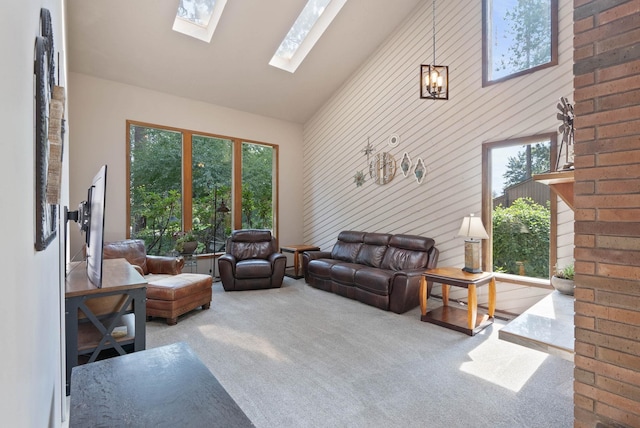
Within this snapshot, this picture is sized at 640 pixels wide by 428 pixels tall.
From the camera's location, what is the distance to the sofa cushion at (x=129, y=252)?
434 cm

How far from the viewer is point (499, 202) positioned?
13.4ft

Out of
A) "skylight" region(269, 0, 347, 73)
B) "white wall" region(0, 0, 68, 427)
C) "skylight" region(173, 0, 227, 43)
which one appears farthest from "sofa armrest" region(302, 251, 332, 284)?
"white wall" region(0, 0, 68, 427)

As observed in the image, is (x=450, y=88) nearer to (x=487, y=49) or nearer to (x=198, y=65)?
(x=487, y=49)

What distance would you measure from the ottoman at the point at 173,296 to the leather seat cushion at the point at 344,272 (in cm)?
194

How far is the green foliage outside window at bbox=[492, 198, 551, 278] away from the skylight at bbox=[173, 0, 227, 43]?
4671mm

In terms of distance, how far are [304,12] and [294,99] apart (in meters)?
1.63

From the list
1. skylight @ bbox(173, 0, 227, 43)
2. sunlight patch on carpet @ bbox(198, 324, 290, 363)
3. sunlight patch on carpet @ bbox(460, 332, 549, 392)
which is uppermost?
skylight @ bbox(173, 0, 227, 43)

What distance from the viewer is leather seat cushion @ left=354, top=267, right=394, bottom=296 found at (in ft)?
13.6

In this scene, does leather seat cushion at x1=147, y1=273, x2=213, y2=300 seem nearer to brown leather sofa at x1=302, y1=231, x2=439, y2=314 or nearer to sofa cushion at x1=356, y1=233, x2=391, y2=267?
brown leather sofa at x1=302, y1=231, x2=439, y2=314

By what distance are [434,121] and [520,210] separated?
1718 millimetres

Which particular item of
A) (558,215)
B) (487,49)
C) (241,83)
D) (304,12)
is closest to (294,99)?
(241,83)

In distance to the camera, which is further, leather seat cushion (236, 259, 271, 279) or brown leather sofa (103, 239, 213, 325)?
leather seat cushion (236, 259, 271, 279)

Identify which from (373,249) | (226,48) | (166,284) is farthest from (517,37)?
(166,284)

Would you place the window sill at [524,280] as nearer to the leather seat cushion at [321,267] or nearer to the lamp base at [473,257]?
the lamp base at [473,257]
